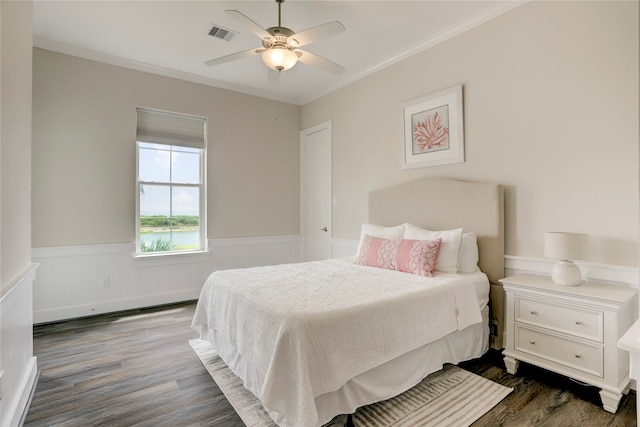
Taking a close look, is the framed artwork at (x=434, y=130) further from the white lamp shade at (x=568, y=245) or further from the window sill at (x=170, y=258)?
the window sill at (x=170, y=258)

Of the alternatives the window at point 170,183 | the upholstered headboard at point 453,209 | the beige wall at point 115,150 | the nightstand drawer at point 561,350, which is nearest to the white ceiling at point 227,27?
the beige wall at point 115,150

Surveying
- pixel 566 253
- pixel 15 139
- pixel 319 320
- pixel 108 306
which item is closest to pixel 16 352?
pixel 15 139

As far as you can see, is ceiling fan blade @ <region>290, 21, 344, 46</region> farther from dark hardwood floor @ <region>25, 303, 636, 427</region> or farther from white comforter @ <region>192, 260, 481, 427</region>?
dark hardwood floor @ <region>25, 303, 636, 427</region>

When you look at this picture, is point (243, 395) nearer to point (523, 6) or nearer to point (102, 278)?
Result: point (102, 278)

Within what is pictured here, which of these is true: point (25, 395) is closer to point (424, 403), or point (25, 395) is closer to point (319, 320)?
point (319, 320)

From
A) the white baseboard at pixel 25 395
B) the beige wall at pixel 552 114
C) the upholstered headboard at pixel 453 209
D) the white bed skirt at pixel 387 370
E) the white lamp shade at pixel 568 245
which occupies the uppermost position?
the beige wall at pixel 552 114

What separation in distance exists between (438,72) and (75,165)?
4015 mm

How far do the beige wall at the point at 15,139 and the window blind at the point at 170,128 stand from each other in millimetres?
1747

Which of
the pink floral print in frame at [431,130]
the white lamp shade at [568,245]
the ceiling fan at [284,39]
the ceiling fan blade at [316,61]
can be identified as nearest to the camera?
the white lamp shade at [568,245]

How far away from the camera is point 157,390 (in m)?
2.10

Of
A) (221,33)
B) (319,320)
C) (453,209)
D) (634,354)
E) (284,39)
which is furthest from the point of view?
(221,33)

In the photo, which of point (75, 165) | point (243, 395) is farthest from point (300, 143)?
point (243, 395)

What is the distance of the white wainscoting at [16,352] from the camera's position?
5.09 ft

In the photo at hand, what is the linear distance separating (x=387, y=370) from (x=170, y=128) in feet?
12.4
